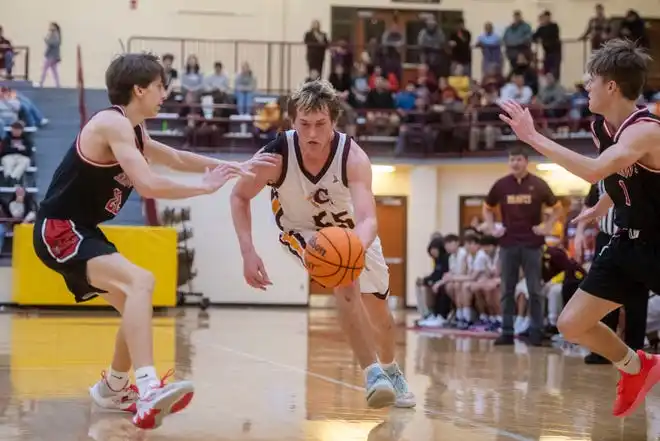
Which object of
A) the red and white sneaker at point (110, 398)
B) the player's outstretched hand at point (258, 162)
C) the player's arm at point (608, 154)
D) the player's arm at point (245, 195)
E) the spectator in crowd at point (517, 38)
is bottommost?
the red and white sneaker at point (110, 398)

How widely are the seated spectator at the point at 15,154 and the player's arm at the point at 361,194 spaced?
13857mm

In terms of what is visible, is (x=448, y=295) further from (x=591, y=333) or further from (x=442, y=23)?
(x=442, y=23)

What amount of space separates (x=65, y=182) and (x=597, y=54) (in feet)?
9.08

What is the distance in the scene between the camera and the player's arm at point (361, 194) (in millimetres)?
5262

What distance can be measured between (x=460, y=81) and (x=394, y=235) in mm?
3623

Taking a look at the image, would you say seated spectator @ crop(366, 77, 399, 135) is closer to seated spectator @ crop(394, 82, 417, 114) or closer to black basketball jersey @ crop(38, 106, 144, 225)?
seated spectator @ crop(394, 82, 417, 114)

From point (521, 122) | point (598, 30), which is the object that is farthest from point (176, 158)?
point (598, 30)

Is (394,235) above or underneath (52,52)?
underneath

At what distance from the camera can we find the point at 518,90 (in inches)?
802

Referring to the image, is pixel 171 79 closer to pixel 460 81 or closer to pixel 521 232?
pixel 460 81

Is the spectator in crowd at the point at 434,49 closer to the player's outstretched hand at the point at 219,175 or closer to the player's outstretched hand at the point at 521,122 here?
the player's outstretched hand at the point at 521,122

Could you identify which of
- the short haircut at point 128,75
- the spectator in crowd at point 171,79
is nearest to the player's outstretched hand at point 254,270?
the short haircut at point 128,75

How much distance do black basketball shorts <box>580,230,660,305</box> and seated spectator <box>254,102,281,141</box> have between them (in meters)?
15.1

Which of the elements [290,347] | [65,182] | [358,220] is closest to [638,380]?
[358,220]
